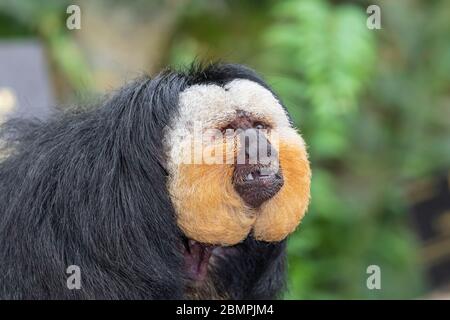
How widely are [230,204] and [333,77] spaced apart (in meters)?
2.36

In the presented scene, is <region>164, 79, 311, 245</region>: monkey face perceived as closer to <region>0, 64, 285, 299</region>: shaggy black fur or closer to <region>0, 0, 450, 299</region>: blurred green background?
<region>0, 64, 285, 299</region>: shaggy black fur

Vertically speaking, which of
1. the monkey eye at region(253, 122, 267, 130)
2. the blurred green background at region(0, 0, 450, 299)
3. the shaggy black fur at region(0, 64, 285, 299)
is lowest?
the shaggy black fur at region(0, 64, 285, 299)

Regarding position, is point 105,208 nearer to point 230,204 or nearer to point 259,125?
point 230,204

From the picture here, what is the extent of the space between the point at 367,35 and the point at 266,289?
97.4 inches

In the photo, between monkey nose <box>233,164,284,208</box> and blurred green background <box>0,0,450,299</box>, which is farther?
blurred green background <box>0,0,450,299</box>

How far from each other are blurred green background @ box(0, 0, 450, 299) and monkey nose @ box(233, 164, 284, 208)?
2184mm

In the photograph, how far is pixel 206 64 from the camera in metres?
2.68

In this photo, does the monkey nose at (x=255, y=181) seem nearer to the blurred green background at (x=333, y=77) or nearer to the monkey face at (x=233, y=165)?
the monkey face at (x=233, y=165)

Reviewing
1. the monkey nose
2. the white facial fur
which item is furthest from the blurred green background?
the monkey nose

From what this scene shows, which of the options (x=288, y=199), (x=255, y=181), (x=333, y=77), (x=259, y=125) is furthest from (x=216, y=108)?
(x=333, y=77)

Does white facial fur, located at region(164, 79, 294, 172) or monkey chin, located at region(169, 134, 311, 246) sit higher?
white facial fur, located at region(164, 79, 294, 172)

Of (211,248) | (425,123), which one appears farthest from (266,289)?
(425,123)

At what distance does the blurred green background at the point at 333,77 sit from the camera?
4.84m

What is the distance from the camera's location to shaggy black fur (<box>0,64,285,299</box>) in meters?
2.47
